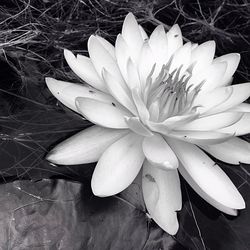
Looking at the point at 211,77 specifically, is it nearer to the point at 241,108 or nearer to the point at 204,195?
the point at 241,108

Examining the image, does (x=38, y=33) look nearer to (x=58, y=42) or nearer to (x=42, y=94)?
(x=58, y=42)

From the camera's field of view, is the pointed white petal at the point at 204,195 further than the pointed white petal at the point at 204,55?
No

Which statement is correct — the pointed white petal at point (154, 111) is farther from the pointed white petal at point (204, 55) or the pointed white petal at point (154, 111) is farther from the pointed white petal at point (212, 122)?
the pointed white petal at point (204, 55)

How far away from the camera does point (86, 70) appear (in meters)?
1.20

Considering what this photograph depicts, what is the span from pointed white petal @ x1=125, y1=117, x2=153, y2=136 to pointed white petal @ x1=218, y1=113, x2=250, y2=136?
0.20 meters

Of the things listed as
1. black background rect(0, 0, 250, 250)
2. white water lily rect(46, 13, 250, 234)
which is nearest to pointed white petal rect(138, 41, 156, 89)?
white water lily rect(46, 13, 250, 234)

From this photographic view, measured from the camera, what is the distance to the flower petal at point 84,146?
109 cm

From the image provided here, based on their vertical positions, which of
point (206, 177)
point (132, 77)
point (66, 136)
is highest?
point (132, 77)

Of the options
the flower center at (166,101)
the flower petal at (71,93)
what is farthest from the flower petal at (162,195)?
the flower petal at (71,93)

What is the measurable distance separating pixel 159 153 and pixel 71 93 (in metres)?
0.28

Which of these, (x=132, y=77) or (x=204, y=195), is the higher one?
(x=132, y=77)

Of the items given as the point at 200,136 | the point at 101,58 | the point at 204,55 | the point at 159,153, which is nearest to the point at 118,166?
the point at 159,153

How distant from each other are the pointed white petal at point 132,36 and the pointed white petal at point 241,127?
12.3 inches

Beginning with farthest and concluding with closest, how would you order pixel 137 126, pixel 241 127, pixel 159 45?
pixel 159 45
pixel 241 127
pixel 137 126
